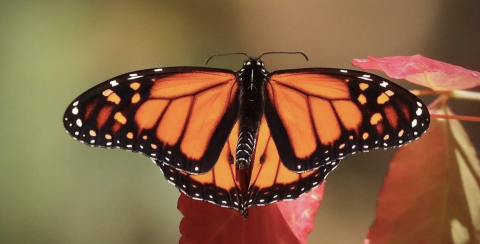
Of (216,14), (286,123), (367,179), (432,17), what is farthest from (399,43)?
(286,123)

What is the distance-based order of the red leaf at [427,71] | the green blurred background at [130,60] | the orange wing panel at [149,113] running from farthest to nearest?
the green blurred background at [130,60], the orange wing panel at [149,113], the red leaf at [427,71]

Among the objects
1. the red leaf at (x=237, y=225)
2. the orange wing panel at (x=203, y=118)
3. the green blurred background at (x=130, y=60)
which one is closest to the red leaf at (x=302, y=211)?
the red leaf at (x=237, y=225)

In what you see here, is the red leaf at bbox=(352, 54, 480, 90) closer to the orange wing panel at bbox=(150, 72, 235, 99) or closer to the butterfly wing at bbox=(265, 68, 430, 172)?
the butterfly wing at bbox=(265, 68, 430, 172)

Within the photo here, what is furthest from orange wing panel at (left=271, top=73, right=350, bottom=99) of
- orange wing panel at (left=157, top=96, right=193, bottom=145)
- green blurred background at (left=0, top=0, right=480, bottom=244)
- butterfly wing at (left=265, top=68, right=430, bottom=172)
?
green blurred background at (left=0, top=0, right=480, bottom=244)

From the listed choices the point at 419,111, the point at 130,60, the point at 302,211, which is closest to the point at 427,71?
the point at 419,111

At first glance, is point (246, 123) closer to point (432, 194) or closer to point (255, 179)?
point (255, 179)

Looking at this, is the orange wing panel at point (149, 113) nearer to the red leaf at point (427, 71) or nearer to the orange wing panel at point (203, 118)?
the orange wing panel at point (203, 118)
